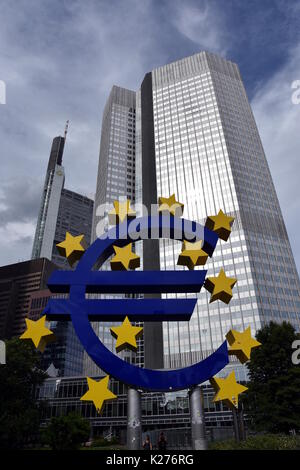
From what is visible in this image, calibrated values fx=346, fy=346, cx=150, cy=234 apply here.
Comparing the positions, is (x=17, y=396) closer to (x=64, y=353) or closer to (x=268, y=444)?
(x=268, y=444)

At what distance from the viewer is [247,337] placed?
1666 cm

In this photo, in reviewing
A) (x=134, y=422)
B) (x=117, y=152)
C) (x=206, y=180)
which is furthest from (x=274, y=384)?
(x=117, y=152)

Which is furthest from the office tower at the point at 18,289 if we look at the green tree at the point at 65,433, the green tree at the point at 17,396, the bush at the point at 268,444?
the bush at the point at 268,444

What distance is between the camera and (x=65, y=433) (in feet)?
84.1

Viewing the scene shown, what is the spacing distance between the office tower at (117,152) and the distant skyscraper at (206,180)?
1.46 feet

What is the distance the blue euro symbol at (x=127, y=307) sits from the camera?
1616 centimetres

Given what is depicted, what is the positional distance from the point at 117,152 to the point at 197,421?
120631 mm

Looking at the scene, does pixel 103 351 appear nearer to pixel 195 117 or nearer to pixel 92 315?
pixel 92 315

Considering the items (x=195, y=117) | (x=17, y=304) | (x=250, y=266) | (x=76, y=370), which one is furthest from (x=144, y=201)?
(x=17, y=304)

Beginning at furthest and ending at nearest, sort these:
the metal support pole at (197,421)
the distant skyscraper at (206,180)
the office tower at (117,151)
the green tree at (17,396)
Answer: the office tower at (117,151), the distant skyscraper at (206,180), the green tree at (17,396), the metal support pole at (197,421)

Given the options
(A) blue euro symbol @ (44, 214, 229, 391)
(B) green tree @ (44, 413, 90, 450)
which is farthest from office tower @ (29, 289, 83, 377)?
(A) blue euro symbol @ (44, 214, 229, 391)

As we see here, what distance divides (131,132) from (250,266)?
252ft
